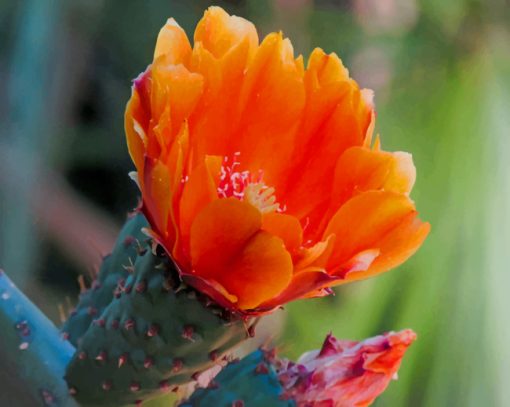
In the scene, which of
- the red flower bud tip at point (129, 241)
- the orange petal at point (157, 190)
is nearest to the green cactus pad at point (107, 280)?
the red flower bud tip at point (129, 241)

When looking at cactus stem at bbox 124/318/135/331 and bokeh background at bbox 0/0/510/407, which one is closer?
cactus stem at bbox 124/318/135/331

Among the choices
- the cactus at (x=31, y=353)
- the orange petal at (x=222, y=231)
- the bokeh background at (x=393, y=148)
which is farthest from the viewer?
the bokeh background at (x=393, y=148)

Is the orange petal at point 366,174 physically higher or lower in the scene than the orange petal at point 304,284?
higher

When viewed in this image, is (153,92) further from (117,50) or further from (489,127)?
(117,50)

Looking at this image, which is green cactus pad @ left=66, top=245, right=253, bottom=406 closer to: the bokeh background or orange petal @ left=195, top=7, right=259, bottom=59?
orange petal @ left=195, top=7, right=259, bottom=59

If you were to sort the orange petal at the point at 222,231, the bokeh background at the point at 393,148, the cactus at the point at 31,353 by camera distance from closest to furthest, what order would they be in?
the orange petal at the point at 222,231 → the cactus at the point at 31,353 → the bokeh background at the point at 393,148

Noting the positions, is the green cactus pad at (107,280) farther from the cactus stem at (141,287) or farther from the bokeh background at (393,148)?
the bokeh background at (393,148)

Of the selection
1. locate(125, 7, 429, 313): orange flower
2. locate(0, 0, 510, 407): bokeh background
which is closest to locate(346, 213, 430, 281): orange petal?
locate(125, 7, 429, 313): orange flower

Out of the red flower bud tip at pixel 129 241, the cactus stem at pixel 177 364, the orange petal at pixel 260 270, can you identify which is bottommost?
the cactus stem at pixel 177 364
